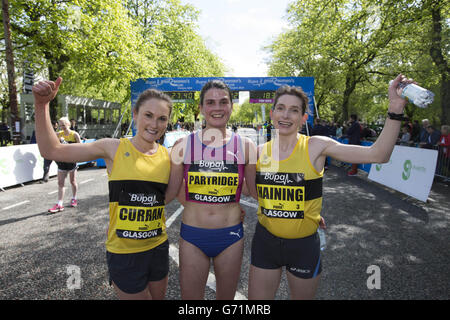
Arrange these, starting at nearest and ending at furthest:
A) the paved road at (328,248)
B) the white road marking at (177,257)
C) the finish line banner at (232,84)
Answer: the white road marking at (177,257) < the paved road at (328,248) < the finish line banner at (232,84)

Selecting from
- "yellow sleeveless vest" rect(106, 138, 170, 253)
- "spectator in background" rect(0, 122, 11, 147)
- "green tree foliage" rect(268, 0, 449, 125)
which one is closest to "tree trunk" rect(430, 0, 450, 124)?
"green tree foliage" rect(268, 0, 449, 125)

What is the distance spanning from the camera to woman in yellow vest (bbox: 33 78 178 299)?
6.39 feet

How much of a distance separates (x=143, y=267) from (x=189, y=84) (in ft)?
54.1

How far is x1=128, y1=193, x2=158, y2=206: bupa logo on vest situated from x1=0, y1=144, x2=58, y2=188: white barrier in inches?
347

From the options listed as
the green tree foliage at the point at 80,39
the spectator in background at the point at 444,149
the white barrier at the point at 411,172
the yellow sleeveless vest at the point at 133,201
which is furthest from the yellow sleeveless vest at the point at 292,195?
the green tree foliage at the point at 80,39

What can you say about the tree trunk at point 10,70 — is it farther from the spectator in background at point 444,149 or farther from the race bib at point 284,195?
the spectator in background at point 444,149

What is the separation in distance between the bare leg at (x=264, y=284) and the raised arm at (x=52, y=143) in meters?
1.52

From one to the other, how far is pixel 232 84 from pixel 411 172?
12815 mm

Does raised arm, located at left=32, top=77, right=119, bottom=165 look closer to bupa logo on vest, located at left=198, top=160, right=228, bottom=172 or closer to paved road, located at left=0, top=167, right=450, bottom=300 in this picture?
bupa logo on vest, located at left=198, top=160, right=228, bottom=172

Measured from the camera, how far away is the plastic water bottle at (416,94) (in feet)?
5.64

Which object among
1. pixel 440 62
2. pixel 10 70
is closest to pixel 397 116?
pixel 440 62

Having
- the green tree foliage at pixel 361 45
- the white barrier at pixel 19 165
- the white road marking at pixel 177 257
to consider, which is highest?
the green tree foliage at pixel 361 45

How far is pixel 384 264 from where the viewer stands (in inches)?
146
